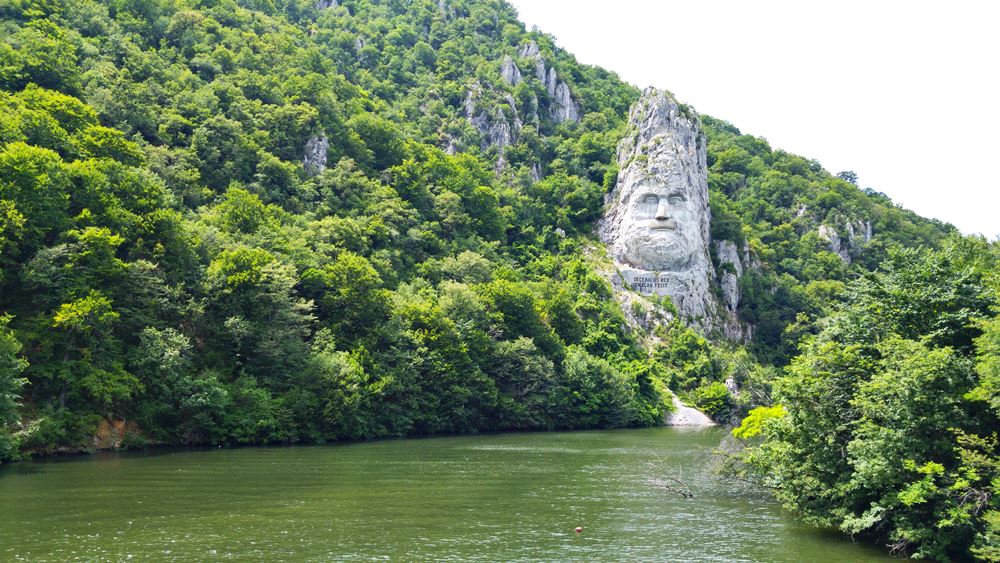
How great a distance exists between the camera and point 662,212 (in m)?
132

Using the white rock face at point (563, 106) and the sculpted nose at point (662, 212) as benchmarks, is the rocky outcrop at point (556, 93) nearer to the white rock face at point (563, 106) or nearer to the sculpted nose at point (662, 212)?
the white rock face at point (563, 106)

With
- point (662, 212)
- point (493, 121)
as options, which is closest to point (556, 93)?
point (493, 121)

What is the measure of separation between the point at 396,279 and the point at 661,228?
5796 centimetres

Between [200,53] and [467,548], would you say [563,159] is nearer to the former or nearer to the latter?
[200,53]

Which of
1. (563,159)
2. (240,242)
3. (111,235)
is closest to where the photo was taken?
(111,235)

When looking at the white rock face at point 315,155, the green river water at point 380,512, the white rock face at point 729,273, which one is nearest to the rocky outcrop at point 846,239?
the white rock face at point 729,273

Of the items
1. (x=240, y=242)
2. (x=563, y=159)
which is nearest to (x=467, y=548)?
(x=240, y=242)

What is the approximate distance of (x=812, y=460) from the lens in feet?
92.4

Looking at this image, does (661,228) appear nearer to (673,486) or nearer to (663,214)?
(663,214)

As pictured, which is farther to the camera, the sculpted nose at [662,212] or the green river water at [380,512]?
the sculpted nose at [662,212]

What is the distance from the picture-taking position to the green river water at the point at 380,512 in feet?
83.0

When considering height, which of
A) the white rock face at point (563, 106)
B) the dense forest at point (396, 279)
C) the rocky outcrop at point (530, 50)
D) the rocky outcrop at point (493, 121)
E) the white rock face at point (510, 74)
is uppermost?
the rocky outcrop at point (530, 50)

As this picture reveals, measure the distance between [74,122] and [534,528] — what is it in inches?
2307

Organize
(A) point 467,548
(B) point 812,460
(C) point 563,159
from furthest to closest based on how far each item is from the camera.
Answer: (C) point 563,159, (B) point 812,460, (A) point 467,548
